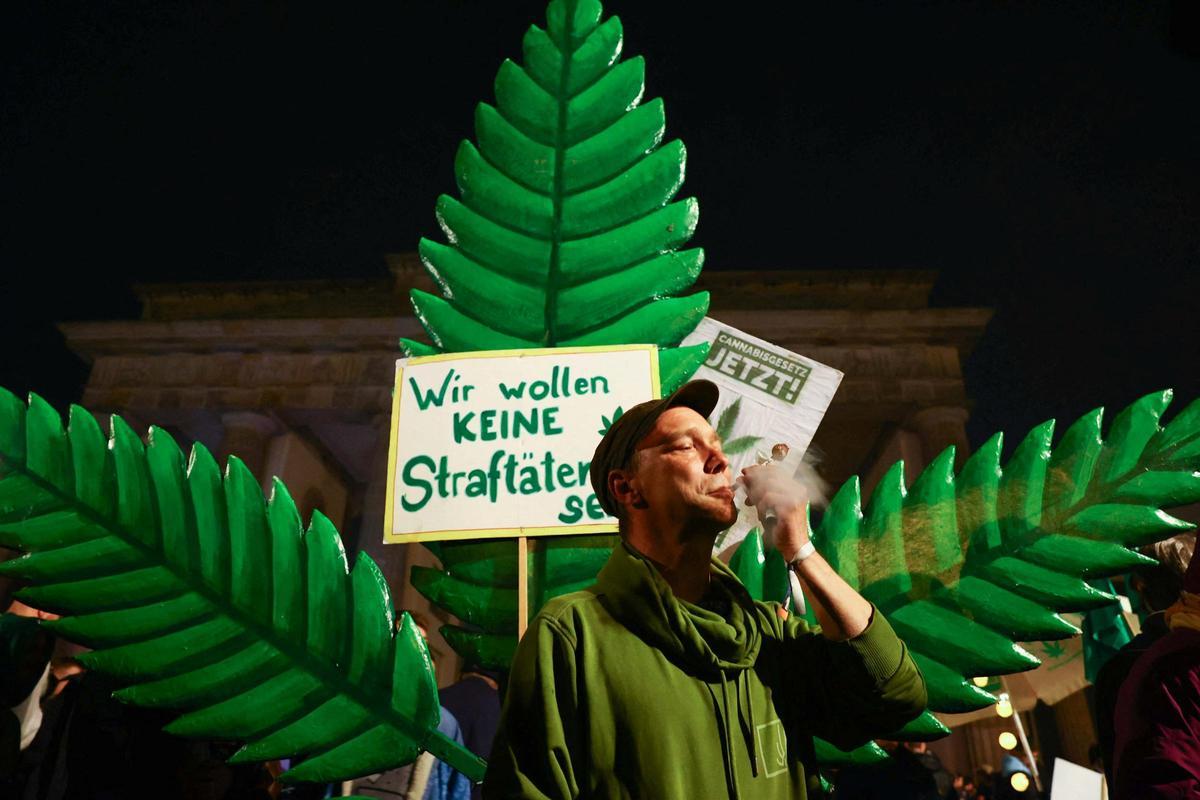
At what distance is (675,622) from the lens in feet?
3.05

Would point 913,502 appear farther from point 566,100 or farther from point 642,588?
point 566,100

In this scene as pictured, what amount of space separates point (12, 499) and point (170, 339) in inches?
548

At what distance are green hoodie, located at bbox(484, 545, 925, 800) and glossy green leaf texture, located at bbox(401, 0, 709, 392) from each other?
2.07 feet

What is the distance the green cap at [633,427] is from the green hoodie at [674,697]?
0.13 meters

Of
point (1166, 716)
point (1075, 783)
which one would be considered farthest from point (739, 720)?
point (1075, 783)

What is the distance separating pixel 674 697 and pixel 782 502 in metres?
0.27

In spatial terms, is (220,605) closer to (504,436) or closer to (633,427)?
(504,436)

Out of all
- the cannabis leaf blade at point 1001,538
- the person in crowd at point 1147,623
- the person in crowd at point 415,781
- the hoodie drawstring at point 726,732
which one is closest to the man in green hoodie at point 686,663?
the hoodie drawstring at point 726,732

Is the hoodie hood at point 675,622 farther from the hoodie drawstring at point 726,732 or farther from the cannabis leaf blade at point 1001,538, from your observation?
the cannabis leaf blade at point 1001,538

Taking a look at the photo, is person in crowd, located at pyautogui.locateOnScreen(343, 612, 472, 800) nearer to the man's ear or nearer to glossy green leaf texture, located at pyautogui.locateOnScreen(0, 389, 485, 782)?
glossy green leaf texture, located at pyautogui.locateOnScreen(0, 389, 485, 782)

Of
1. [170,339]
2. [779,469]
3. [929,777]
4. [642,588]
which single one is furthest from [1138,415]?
[170,339]

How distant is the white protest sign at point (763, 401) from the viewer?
1581mm

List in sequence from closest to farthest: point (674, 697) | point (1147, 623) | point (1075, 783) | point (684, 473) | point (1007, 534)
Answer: point (674, 697) → point (684, 473) → point (1007, 534) → point (1147, 623) → point (1075, 783)

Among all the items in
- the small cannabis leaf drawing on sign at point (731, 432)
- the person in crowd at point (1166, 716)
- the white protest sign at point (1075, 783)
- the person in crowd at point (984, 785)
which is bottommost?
the person in crowd at point (984, 785)
